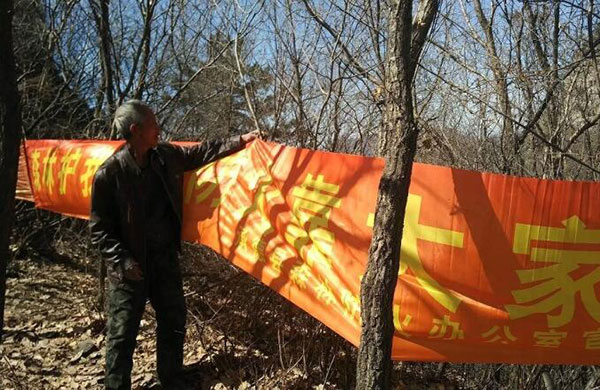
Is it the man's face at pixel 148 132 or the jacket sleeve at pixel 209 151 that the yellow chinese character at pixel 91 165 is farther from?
the man's face at pixel 148 132

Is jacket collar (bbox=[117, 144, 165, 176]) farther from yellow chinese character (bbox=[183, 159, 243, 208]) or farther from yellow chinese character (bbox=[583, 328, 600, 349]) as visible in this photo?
yellow chinese character (bbox=[583, 328, 600, 349])

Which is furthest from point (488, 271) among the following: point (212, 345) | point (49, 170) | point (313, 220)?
point (49, 170)

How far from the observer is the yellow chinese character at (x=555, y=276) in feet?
8.86

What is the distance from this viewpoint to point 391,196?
2223mm

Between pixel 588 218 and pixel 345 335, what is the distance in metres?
1.50

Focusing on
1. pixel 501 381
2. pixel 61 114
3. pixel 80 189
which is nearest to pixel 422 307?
pixel 501 381

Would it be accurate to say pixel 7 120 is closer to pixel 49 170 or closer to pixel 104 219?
pixel 104 219

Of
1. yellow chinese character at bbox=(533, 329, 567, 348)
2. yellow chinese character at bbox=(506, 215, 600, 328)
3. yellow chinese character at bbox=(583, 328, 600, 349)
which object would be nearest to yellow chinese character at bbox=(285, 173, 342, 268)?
yellow chinese character at bbox=(506, 215, 600, 328)

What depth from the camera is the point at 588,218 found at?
8.98 feet

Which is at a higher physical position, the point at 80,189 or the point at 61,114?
the point at 61,114

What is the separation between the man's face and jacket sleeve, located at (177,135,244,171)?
50cm

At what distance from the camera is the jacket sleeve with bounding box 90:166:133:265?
3.16 m

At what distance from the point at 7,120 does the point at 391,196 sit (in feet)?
9.17

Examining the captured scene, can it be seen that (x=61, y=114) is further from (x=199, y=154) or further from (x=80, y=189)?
(x=199, y=154)
